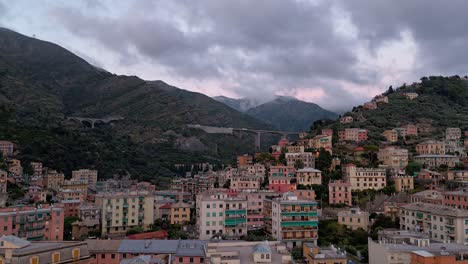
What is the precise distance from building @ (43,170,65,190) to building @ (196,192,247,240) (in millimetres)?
48712

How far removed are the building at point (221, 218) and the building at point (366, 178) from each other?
21.0m

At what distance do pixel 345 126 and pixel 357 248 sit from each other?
5801 centimetres

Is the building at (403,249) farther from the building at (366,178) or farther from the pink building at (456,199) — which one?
the building at (366,178)

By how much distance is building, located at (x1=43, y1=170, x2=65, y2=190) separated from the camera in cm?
8894

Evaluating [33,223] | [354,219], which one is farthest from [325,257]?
[33,223]

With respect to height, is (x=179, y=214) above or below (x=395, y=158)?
below

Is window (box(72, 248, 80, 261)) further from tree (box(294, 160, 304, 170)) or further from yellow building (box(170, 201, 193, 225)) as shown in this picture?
tree (box(294, 160, 304, 170))

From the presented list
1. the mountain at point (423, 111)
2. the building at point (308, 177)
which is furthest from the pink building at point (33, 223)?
the mountain at point (423, 111)

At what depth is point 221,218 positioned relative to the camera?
2063 inches

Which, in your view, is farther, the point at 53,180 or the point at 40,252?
the point at 53,180

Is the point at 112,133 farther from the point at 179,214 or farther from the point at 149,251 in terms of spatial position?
the point at 149,251

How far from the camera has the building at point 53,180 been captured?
88.9 m

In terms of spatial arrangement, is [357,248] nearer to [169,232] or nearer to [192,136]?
[169,232]

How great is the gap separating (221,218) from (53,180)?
53.9 metres
